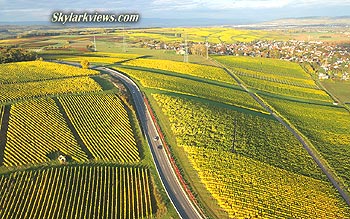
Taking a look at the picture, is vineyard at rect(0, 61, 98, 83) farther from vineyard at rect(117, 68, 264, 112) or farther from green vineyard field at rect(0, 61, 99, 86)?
vineyard at rect(117, 68, 264, 112)

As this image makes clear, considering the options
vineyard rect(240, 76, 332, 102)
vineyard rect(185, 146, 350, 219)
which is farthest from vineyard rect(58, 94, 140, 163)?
vineyard rect(240, 76, 332, 102)

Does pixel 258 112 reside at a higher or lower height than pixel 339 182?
higher

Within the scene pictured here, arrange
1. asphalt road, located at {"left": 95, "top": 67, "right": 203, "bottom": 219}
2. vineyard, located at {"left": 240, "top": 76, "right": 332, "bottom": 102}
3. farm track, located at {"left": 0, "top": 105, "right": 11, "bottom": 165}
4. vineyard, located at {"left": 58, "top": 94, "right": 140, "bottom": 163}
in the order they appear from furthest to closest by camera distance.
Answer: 1. vineyard, located at {"left": 240, "top": 76, "right": 332, "bottom": 102}
2. vineyard, located at {"left": 58, "top": 94, "right": 140, "bottom": 163}
3. farm track, located at {"left": 0, "top": 105, "right": 11, "bottom": 165}
4. asphalt road, located at {"left": 95, "top": 67, "right": 203, "bottom": 219}

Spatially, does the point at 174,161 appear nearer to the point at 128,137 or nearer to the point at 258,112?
the point at 128,137

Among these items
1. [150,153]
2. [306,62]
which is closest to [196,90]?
[150,153]

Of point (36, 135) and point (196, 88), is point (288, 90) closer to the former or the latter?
point (196, 88)

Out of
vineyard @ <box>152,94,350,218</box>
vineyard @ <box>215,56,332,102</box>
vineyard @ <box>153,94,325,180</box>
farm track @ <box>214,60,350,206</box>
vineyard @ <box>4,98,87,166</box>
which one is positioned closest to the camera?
vineyard @ <box>152,94,350,218</box>

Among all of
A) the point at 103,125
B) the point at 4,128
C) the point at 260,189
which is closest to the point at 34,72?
the point at 4,128
